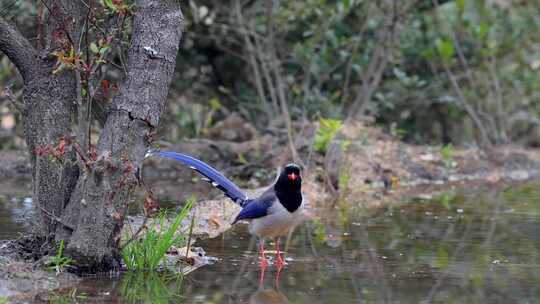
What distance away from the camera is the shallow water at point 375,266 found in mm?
6344

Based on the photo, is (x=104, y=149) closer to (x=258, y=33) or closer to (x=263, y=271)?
(x=263, y=271)

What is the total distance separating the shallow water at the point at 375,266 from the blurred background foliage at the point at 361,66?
4.16m

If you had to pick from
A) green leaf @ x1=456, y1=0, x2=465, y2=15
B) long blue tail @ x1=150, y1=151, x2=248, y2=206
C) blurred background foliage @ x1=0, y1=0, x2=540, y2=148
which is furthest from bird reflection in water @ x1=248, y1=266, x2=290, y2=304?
green leaf @ x1=456, y1=0, x2=465, y2=15

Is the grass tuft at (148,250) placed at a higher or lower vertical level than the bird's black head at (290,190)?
lower

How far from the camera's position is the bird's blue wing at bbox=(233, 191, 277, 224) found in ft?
25.5

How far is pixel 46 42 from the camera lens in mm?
6859

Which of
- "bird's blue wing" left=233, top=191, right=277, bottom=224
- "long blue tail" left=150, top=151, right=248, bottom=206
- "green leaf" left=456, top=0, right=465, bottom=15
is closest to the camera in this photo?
"long blue tail" left=150, top=151, right=248, bottom=206

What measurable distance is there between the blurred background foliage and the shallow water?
4160 mm

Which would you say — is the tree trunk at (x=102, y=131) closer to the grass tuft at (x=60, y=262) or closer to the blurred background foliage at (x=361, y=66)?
the grass tuft at (x=60, y=262)

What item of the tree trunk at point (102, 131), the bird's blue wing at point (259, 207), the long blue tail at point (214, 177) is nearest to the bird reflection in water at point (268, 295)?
the bird's blue wing at point (259, 207)

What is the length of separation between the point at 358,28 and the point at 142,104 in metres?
9.36

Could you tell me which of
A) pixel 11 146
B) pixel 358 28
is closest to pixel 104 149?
pixel 11 146

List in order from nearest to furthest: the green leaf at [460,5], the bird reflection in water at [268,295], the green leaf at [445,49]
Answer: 1. the bird reflection in water at [268,295]
2. the green leaf at [445,49]
3. the green leaf at [460,5]

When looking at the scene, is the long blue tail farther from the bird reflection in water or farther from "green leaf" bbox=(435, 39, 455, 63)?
"green leaf" bbox=(435, 39, 455, 63)
